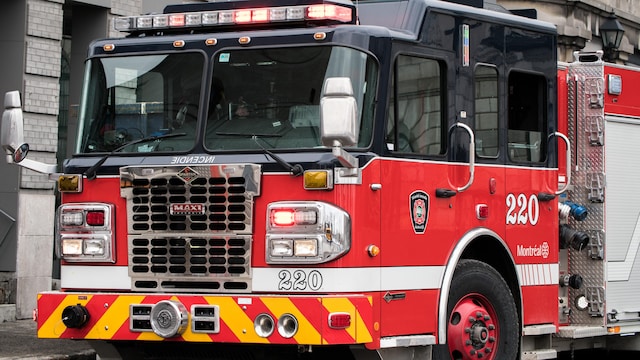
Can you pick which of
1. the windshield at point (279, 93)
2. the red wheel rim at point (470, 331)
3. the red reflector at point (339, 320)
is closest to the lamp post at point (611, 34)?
the red wheel rim at point (470, 331)

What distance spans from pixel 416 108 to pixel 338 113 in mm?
1381

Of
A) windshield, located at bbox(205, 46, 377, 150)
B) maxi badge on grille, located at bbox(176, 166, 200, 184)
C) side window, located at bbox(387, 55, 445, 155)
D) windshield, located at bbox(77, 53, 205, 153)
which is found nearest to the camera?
windshield, located at bbox(205, 46, 377, 150)

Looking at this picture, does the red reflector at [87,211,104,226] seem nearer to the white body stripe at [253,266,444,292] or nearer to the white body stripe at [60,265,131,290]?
the white body stripe at [60,265,131,290]

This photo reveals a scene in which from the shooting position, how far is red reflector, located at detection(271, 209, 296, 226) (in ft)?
29.2

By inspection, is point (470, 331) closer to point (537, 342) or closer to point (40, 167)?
point (537, 342)

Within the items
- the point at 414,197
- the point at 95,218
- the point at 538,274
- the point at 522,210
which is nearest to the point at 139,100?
the point at 95,218

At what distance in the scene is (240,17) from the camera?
31.5 ft

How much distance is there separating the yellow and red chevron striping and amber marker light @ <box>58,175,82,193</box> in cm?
81

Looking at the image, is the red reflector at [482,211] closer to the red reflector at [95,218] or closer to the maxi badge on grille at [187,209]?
the maxi badge on grille at [187,209]

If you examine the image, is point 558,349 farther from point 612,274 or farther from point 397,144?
point 397,144

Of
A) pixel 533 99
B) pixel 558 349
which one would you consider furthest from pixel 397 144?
pixel 558 349

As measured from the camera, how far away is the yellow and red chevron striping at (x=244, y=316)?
8781 millimetres

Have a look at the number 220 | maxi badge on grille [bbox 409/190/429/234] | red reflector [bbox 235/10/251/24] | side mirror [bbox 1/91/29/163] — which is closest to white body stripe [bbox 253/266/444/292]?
maxi badge on grille [bbox 409/190/429/234]

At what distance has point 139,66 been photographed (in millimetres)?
9836
